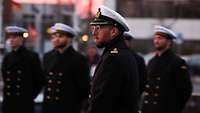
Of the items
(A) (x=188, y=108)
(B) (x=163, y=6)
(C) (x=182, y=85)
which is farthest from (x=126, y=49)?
(B) (x=163, y=6)

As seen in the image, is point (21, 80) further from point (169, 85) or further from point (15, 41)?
point (169, 85)

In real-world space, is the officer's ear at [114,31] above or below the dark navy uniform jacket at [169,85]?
above

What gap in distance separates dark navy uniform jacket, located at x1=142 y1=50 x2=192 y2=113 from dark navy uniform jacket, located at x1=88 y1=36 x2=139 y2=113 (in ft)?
9.87

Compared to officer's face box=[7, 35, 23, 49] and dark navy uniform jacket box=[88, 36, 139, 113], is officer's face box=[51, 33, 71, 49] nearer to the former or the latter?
officer's face box=[7, 35, 23, 49]

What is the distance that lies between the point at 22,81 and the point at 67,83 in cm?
83

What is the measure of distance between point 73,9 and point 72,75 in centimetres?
1324

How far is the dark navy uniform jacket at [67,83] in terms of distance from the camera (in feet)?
27.2

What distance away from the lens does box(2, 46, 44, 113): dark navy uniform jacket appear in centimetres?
887

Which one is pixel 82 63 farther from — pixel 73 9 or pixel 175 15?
pixel 175 15

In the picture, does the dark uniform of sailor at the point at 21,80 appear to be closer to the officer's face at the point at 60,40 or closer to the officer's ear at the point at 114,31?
the officer's face at the point at 60,40

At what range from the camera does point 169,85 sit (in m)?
8.09

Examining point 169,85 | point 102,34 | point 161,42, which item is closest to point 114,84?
point 102,34

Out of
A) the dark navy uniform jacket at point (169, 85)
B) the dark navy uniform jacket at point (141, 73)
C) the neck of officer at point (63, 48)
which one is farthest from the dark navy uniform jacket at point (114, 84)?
the neck of officer at point (63, 48)

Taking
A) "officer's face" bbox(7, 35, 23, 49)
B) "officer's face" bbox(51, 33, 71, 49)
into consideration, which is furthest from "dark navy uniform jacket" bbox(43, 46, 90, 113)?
"officer's face" bbox(7, 35, 23, 49)
